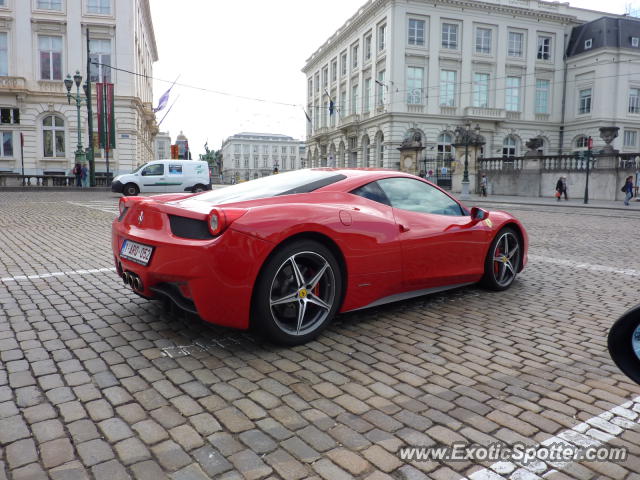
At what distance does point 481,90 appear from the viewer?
50.6 meters

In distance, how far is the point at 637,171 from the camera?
91.0 feet

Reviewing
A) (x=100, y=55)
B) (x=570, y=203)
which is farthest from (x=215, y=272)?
(x=100, y=55)

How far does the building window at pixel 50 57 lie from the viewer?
125 feet

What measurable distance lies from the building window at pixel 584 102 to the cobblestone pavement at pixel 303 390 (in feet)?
175

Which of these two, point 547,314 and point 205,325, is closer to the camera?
point 205,325

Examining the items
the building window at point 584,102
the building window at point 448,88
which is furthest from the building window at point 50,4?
the building window at point 584,102

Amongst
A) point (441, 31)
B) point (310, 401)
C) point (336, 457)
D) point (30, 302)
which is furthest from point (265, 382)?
point (441, 31)

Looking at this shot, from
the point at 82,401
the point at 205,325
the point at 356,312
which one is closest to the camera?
the point at 82,401

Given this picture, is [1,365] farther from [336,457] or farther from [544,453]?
[544,453]

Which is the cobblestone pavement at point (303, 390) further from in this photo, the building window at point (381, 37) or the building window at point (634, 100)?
the building window at point (634, 100)

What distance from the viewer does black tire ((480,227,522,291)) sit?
16.9ft

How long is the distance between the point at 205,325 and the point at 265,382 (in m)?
1.14

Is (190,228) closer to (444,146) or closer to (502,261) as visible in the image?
(502,261)

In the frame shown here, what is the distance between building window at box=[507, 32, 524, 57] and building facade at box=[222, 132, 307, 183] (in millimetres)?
90769
